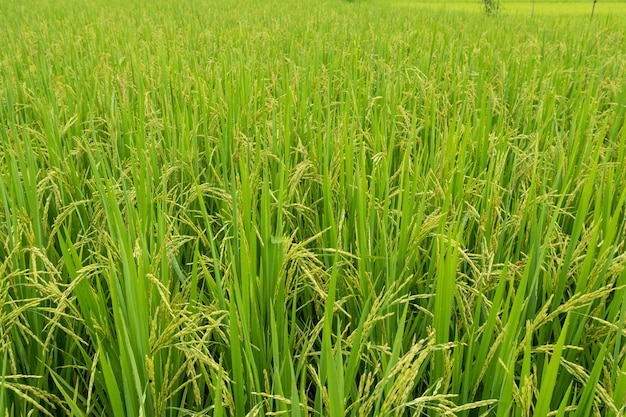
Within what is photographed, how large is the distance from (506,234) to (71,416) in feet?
3.47

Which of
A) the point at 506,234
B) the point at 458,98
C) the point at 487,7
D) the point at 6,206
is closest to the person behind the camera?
the point at 6,206

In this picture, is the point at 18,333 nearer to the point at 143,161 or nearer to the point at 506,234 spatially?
the point at 143,161

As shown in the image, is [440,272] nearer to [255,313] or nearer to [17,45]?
[255,313]

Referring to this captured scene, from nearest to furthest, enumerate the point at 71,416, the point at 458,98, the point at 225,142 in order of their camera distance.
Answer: the point at 71,416 < the point at 225,142 < the point at 458,98

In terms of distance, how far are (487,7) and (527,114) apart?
878 centimetres

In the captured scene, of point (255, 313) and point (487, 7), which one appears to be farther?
point (487, 7)

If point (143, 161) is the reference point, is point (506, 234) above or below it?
below

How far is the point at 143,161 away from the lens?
4.50 ft

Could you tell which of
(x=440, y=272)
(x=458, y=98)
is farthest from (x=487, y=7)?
(x=440, y=272)

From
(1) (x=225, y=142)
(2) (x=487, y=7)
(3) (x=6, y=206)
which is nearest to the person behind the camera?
(3) (x=6, y=206)

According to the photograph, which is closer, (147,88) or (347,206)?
(347,206)

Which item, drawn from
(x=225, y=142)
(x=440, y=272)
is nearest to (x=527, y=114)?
(x=225, y=142)

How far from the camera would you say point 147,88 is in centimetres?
262

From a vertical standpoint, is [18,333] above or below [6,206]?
below
